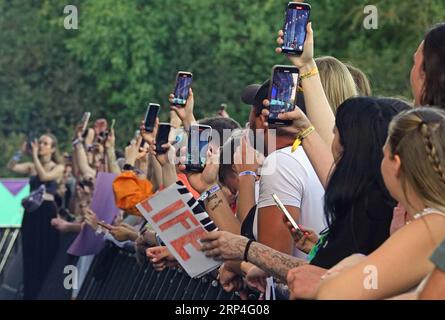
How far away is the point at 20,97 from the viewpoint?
38.8 meters

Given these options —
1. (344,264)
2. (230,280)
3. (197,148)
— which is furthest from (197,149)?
(344,264)

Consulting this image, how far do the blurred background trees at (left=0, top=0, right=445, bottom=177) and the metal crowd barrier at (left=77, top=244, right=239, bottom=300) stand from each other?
47.5 feet

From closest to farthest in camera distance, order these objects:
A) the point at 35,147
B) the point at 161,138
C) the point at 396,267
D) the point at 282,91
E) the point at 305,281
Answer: the point at 396,267, the point at 305,281, the point at 282,91, the point at 161,138, the point at 35,147

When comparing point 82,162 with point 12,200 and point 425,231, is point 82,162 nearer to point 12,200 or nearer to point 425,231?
point 12,200

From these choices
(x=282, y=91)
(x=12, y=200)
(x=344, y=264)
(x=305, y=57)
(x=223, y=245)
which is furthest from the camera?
(x=12, y=200)

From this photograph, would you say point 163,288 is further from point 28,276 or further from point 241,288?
point 28,276

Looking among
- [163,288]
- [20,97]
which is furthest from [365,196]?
[20,97]

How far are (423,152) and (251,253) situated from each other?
1802mm

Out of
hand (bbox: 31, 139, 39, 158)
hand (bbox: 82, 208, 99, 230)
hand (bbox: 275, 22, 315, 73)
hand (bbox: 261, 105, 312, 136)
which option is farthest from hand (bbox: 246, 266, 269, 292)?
hand (bbox: 31, 139, 39, 158)

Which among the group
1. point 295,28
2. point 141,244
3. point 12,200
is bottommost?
point 12,200

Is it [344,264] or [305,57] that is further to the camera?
[305,57]

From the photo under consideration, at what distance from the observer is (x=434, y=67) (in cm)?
589

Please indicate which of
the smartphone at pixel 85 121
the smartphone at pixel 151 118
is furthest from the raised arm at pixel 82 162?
the smartphone at pixel 151 118

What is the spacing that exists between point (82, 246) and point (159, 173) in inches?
102
